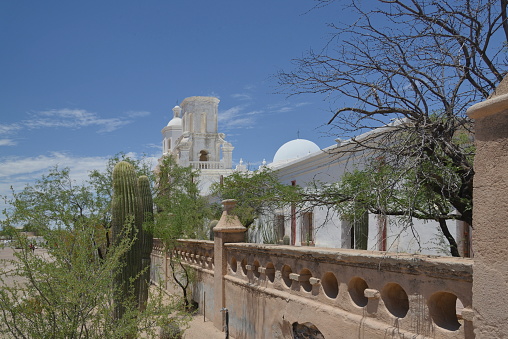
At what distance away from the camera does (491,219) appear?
291cm

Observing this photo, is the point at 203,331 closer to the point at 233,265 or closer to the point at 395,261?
the point at 233,265

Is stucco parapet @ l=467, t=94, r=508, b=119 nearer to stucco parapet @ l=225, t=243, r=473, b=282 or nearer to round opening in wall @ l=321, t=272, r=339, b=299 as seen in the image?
stucco parapet @ l=225, t=243, r=473, b=282

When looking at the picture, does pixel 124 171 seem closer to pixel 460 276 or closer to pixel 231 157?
pixel 460 276

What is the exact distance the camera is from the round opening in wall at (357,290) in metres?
4.56

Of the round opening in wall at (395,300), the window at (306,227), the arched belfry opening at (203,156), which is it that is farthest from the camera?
the arched belfry opening at (203,156)

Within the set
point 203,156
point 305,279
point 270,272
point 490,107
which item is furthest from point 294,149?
point 490,107

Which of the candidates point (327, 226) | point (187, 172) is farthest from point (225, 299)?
point (187, 172)

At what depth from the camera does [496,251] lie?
9.36 feet

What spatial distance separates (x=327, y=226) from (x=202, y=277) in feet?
21.0

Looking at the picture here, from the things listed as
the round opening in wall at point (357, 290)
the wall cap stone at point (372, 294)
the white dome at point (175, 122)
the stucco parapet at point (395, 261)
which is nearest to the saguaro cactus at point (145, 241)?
the stucco parapet at point (395, 261)

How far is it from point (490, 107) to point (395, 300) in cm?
198

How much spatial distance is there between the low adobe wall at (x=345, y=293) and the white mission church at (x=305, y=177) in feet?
1.06

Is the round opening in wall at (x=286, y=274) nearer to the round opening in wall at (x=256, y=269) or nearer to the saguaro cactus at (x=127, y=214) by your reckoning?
the round opening in wall at (x=256, y=269)

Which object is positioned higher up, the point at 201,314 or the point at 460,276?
the point at 460,276
